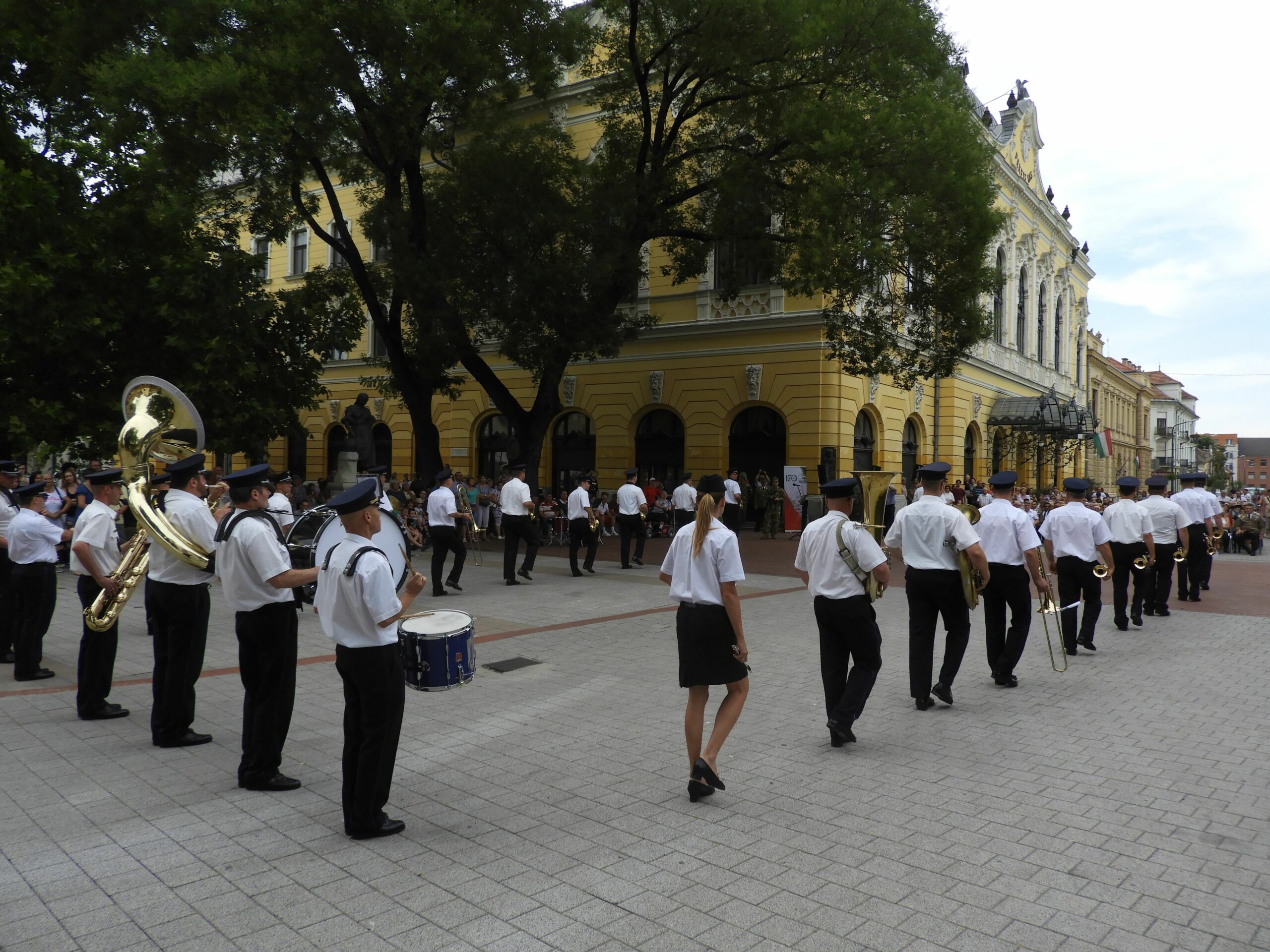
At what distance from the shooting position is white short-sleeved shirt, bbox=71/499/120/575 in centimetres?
669

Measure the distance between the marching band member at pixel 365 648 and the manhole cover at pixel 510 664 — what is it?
3818 mm

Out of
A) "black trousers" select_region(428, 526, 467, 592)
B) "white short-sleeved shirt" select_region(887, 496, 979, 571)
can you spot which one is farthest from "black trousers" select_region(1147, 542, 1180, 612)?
"black trousers" select_region(428, 526, 467, 592)

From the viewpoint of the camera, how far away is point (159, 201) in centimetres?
1756

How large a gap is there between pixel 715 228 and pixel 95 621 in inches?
642

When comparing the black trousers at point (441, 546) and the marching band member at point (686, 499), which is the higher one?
the marching band member at point (686, 499)

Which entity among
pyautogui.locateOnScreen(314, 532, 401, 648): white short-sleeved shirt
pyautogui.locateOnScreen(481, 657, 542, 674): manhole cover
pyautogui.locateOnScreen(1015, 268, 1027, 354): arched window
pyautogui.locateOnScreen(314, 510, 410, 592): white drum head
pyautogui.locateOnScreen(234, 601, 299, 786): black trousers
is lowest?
pyautogui.locateOnScreen(481, 657, 542, 674): manhole cover

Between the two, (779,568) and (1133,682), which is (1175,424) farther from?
(1133,682)

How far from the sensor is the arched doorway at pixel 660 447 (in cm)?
2717

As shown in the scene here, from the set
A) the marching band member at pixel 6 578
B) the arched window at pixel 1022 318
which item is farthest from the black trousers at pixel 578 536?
the arched window at pixel 1022 318

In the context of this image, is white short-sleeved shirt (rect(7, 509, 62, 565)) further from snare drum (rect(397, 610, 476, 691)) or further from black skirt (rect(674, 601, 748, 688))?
black skirt (rect(674, 601, 748, 688))

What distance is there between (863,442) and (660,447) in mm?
5955

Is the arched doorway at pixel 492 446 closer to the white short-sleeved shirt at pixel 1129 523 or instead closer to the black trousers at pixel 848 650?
the white short-sleeved shirt at pixel 1129 523

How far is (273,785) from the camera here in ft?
17.0

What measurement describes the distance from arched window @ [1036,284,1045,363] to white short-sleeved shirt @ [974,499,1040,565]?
118ft
